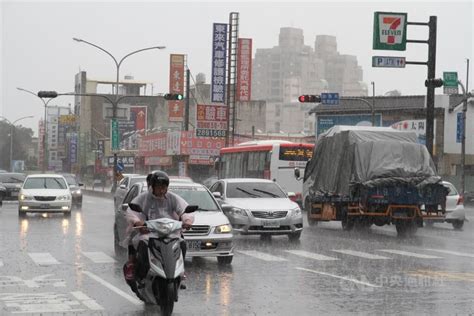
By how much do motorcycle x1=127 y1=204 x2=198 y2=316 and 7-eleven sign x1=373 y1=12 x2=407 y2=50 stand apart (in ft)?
72.0

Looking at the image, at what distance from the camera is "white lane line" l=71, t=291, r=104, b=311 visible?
10.5 meters

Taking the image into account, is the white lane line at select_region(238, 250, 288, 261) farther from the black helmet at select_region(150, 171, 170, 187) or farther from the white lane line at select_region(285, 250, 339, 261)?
the black helmet at select_region(150, 171, 170, 187)

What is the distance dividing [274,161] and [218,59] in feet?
53.2

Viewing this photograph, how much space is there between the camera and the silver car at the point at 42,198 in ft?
99.2

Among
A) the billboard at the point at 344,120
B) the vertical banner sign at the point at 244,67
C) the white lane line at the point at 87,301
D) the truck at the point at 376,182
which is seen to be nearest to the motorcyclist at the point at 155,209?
the white lane line at the point at 87,301

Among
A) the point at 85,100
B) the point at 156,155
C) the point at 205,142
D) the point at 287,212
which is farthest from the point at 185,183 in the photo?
the point at 85,100

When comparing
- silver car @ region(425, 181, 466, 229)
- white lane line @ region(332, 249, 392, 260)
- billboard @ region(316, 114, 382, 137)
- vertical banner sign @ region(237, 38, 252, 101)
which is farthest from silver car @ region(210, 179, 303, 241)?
billboard @ region(316, 114, 382, 137)

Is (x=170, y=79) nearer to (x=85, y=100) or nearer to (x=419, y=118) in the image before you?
(x=419, y=118)

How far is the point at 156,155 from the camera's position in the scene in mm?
75688

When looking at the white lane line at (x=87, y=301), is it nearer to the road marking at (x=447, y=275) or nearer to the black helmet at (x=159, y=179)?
the black helmet at (x=159, y=179)

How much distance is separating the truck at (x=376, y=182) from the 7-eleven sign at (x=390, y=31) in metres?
4.64

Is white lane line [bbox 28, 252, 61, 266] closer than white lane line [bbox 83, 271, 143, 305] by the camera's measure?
No

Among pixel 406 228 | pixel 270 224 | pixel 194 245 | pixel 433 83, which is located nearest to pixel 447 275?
pixel 194 245

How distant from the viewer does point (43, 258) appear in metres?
16.5
